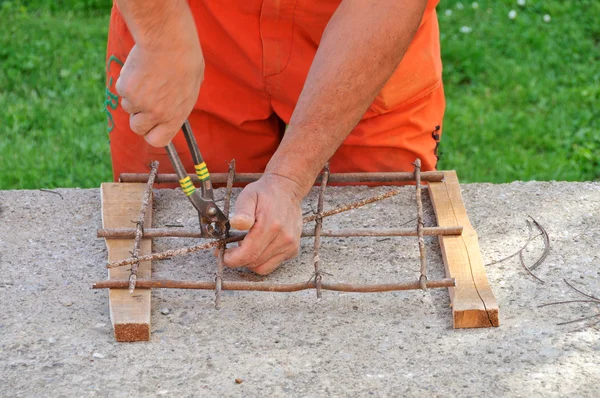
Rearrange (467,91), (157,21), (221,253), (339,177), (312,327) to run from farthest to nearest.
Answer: (467,91) < (339,177) < (221,253) < (312,327) < (157,21)

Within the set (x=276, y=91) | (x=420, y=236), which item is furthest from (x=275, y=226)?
(x=276, y=91)

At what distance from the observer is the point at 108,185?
7.20ft

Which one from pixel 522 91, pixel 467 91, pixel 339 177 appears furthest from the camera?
pixel 467 91

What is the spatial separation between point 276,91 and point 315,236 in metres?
0.52

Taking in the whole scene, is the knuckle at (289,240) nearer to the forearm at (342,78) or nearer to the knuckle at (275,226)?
the knuckle at (275,226)

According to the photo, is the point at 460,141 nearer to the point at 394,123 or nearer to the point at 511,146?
the point at 511,146

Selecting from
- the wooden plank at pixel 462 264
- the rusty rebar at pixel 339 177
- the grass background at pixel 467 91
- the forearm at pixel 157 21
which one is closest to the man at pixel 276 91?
the forearm at pixel 157 21

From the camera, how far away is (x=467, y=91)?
13.4 feet

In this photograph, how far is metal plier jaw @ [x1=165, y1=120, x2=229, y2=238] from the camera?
177cm

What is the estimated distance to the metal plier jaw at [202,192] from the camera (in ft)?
5.81

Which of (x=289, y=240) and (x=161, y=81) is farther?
(x=289, y=240)

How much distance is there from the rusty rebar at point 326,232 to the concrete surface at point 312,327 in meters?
0.06

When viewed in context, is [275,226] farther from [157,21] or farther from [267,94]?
[267,94]

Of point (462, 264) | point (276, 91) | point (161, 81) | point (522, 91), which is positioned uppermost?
point (522, 91)
